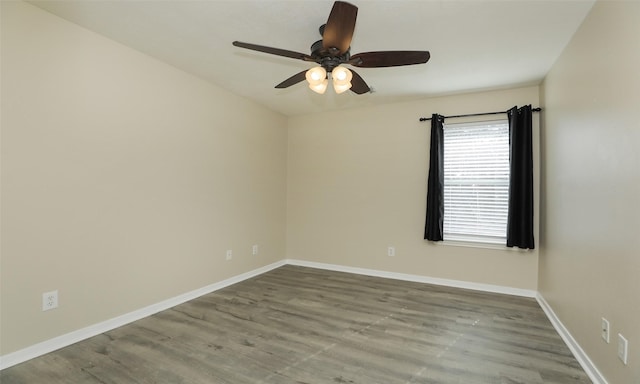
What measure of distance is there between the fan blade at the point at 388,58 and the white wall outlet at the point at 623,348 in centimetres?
190

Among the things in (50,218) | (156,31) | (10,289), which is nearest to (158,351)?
(10,289)

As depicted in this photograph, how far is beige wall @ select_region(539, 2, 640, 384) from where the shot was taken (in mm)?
1521

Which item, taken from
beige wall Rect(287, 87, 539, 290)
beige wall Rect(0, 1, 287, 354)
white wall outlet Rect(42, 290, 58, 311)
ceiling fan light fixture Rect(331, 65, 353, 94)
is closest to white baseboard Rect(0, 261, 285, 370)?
beige wall Rect(0, 1, 287, 354)

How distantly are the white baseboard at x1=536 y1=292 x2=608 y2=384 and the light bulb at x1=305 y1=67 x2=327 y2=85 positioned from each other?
252 cm

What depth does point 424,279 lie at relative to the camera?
3920 mm

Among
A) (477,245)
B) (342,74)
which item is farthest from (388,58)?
(477,245)

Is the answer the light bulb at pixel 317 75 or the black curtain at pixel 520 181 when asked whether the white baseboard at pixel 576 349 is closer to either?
the black curtain at pixel 520 181

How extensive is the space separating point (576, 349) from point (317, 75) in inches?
105

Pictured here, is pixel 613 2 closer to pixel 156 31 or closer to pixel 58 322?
pixel 156 31

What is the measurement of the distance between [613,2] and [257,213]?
388cm

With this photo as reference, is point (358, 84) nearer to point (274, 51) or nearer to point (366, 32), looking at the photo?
point (366, 32)

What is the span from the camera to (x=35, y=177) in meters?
2.08

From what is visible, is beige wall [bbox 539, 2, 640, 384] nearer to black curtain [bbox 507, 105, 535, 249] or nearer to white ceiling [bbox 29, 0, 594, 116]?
white ceiling [bbox 29, 0, 594, 116]

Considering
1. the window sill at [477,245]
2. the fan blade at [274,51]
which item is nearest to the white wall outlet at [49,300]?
the fan blade at [274,51]
